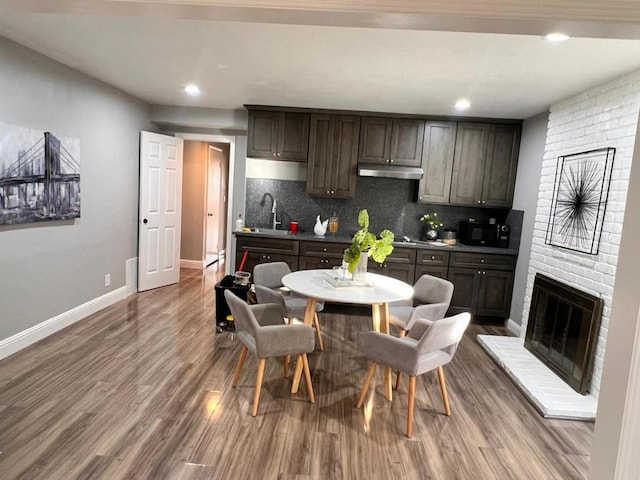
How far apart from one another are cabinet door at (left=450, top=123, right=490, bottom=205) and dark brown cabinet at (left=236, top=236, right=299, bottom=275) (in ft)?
6.85

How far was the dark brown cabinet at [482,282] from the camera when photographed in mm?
4590

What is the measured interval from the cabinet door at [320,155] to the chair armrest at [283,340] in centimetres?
265

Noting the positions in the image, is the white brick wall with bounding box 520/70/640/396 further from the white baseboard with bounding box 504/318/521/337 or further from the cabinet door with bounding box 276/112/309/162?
the cabinet door with bounding box 276/112/309/162

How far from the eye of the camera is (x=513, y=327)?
4.49 m

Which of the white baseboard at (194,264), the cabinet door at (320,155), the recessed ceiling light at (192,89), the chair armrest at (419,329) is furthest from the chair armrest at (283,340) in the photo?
the white baseboard at (194,264)

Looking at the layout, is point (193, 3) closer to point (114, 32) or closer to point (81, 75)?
point (114, 32)

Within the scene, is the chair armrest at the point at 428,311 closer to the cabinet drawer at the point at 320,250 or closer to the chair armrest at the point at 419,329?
the chair armrest at the point at 419,329

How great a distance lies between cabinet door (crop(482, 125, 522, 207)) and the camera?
472 cm

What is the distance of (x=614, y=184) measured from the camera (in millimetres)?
2873

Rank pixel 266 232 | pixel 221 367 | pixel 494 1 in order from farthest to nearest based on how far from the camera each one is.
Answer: pixel 266 232
pixel 221 367
pixel 494 1

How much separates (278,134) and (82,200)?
89.6 inches

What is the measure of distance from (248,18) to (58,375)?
287 centimetres

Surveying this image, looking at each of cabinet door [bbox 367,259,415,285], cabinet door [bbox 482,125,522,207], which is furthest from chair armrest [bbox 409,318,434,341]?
cabinet door [bbox 482,125,522,207]

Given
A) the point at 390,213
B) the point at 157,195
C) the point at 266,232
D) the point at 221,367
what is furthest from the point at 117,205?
the point at 390,213
